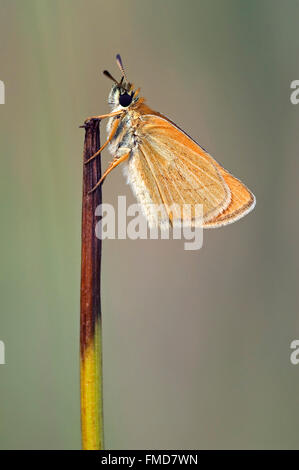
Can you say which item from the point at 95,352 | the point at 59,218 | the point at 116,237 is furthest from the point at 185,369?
the point at 95,352

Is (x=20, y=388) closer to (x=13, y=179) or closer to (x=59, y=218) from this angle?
(x=59, y=218)

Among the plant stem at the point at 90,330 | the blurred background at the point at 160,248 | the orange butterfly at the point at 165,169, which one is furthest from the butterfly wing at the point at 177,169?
the plant stem at the point at 90,330

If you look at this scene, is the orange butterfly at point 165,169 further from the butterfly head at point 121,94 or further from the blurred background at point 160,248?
the blurred background at point 160,248

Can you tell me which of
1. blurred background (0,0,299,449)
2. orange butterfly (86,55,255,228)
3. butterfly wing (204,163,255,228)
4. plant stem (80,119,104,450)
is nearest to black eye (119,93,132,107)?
orange butterfly (86,55,255,228)

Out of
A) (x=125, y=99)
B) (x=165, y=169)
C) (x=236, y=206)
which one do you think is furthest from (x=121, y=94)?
(x=236, y=206)

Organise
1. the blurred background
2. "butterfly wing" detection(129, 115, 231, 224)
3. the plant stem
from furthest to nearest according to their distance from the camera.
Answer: "butterfly wing" detection(129, 115, 231, 224) → the blurred background → the plant stem

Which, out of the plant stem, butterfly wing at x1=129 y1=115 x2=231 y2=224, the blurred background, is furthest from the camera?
butterfly wing at x1=129 y1=115 x2=231 y2=224

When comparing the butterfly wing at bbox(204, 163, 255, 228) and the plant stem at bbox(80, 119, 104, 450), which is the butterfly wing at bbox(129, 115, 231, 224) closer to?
the butterfly wing at bbox(204, 163, 255, 228)
